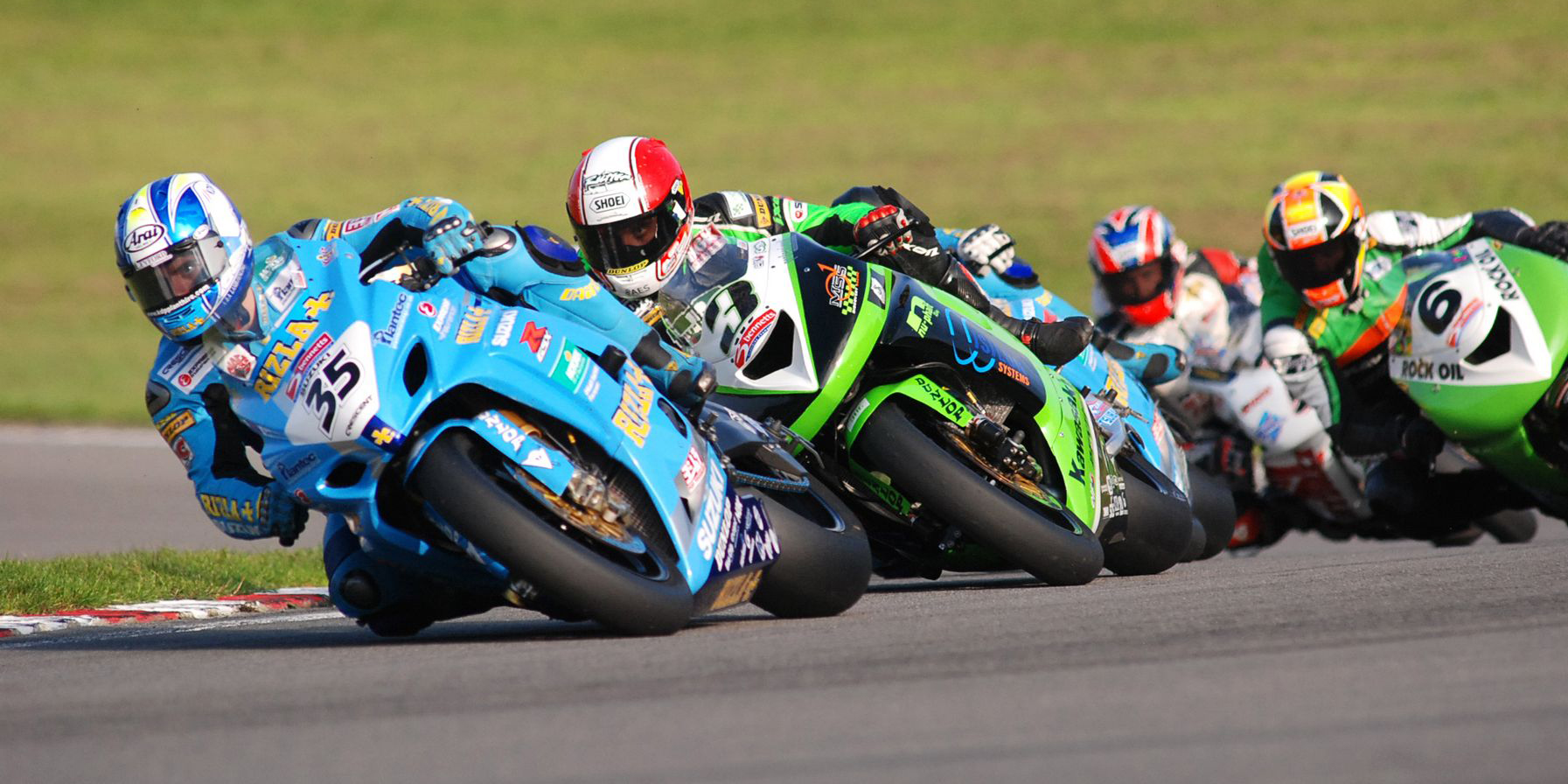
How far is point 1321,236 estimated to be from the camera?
1025 cm

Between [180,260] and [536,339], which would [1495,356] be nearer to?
[536,339]

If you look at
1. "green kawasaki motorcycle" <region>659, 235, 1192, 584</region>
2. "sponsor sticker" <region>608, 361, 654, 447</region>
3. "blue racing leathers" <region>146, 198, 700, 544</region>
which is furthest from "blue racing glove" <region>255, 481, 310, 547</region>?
"green kawasaki motorcycle" <region>659, 235, 1192, 584</region>

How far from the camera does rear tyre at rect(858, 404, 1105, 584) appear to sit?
268 inches

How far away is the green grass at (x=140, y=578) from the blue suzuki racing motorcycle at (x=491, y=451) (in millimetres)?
3138

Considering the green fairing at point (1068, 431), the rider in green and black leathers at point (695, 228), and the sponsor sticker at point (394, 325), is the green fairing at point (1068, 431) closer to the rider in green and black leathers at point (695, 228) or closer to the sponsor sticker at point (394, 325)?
the rider in green and black leathers at point (695, 228)

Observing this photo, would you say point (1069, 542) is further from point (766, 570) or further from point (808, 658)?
point (808, 658)

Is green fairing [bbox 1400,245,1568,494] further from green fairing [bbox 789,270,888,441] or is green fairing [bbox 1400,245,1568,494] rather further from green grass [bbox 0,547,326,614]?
green grass [bbox 0,547,326,614]

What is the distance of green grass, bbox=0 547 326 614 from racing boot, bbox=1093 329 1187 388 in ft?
13.2

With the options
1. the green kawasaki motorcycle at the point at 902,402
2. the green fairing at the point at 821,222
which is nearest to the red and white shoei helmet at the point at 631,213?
the green kawasaki motorcycle at the point at 902,402

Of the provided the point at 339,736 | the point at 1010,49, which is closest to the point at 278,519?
the point at 339,736

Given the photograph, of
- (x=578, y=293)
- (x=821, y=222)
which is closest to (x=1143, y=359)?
(x=821, y=222)

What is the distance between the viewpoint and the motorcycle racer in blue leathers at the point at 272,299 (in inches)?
230

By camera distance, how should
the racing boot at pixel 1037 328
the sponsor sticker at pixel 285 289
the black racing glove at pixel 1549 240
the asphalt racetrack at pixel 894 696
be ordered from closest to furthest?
1. the asphalt racetrack at pixel 894 696
2. the sponsor sticker at pixel 285 289
3. the racing boot at pixel 1037 328
4. the black racing glove at pixel 1549 240

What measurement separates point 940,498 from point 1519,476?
3753 mm
